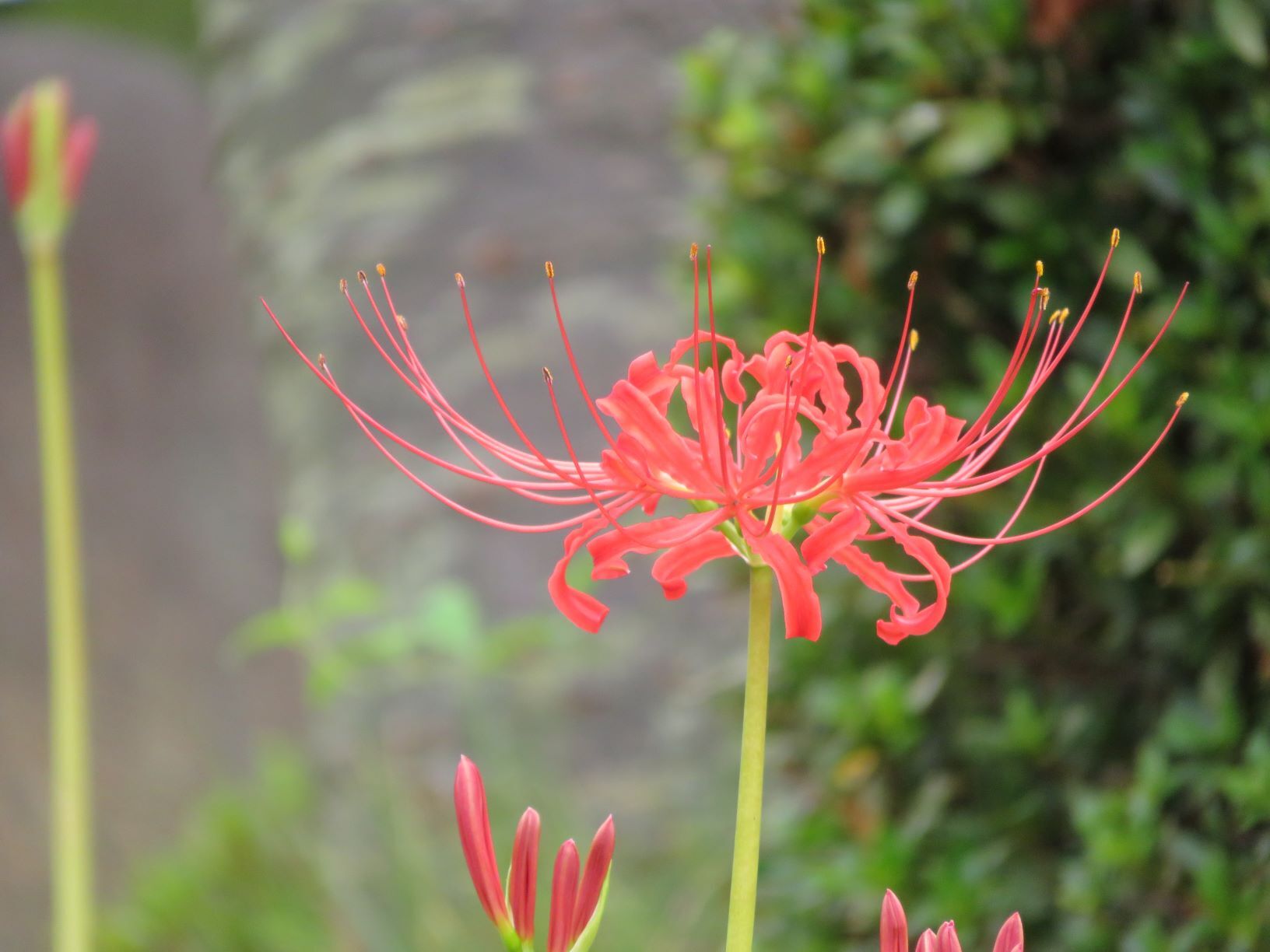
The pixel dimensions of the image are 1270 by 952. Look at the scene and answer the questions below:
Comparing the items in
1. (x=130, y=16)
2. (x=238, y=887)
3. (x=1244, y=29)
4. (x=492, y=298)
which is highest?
(x=130, y=16)

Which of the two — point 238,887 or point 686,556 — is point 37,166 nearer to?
point 686,556

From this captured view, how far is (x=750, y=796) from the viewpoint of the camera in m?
0.49

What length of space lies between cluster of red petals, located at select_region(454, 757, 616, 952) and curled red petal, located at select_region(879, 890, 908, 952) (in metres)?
0.12

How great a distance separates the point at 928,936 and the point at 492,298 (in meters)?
1.88

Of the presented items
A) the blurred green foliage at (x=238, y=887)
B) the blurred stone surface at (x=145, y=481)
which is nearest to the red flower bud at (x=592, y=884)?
the blurred green foliage at (x=238, y=887)

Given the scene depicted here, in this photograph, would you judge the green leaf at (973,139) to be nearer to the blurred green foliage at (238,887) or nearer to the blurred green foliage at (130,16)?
the blurred green foliage at (238,887)

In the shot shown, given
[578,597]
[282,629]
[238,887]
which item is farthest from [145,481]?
[578,597]

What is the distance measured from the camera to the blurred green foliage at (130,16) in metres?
4.71

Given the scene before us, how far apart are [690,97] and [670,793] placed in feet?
3.67

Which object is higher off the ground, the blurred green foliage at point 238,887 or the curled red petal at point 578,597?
the blurred green foliage at point 238,887

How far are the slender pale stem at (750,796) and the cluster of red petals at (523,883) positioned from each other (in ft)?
0.30

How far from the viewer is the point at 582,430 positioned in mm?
2281

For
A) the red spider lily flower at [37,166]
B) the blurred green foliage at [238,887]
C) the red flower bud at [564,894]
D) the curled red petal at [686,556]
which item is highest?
the red spider lily flower at [37,166]

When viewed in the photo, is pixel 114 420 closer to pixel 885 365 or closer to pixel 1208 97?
pixel 885 365
